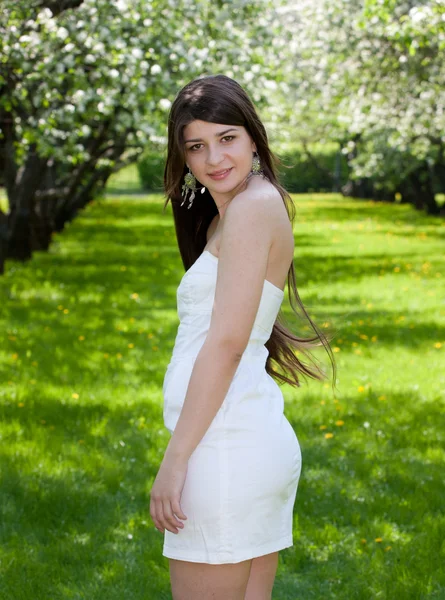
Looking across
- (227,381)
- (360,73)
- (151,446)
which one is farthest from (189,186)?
(360,73)

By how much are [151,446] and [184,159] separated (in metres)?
4.33

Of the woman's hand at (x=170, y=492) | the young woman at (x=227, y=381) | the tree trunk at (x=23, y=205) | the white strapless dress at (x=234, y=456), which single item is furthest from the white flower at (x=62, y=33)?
the woman's hand at (x=170, y=492)

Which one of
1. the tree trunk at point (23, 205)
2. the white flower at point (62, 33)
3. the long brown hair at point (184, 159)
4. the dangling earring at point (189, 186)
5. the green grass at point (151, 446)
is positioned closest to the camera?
the long brown hair at point (184, 159)

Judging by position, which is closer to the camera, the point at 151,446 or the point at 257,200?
the point at 257,200

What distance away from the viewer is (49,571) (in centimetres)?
484

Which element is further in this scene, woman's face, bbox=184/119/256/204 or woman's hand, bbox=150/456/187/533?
woman's face, bbox=184/119/256/204

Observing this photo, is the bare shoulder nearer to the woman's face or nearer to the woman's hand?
the woman's face

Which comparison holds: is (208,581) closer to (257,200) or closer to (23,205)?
(257,200)

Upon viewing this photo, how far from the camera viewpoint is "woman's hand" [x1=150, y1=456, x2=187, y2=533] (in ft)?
8.39

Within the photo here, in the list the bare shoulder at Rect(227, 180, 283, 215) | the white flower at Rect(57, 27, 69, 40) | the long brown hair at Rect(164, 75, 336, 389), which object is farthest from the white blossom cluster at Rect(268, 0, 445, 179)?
the bare shoulder at Rect(227, 180, 283, 215)

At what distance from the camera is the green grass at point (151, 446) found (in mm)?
4887

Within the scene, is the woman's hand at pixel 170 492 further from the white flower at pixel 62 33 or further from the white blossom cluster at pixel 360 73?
the white blossom cluster at pixel 360 73

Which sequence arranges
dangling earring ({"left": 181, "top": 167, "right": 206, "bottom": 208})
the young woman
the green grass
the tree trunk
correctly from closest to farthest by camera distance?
the young woman
dangling earring ({"left": 181, "top": 167, "right": 206, "bottom": 208})
the green grass
the tree trunk

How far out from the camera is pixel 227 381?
8.45 feet
